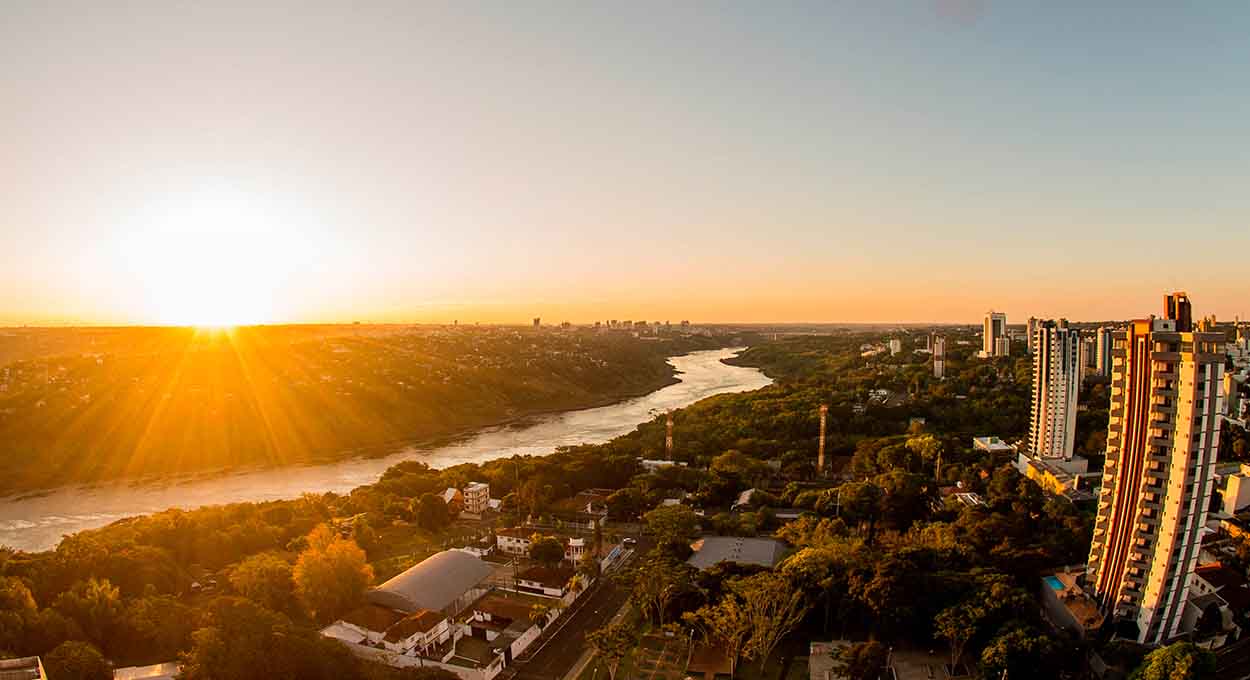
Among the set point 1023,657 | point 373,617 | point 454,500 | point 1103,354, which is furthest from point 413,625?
point 1103,354

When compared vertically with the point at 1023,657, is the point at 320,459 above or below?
below

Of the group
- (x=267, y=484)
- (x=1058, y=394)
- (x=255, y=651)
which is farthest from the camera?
(x=267, y=484)

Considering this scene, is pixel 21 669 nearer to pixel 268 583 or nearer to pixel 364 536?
pixel 268 583

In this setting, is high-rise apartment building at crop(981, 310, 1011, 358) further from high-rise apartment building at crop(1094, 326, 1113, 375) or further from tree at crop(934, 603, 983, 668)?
tree at crop(934, 603, 983, 668)

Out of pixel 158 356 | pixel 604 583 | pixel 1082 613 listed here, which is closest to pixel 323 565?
pixel 604 583

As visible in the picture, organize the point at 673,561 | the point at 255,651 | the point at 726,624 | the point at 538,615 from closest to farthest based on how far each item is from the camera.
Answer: the point at 255,651
the point at 726,624
the point at 538,615
the point at 673,561

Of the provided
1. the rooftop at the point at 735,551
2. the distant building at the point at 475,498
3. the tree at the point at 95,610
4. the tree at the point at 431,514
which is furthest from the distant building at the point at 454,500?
the tree at the point at 95,610

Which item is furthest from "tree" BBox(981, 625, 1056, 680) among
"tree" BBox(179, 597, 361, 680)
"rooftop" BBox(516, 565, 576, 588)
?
"tree" BBox(179, 597, 361, 680)

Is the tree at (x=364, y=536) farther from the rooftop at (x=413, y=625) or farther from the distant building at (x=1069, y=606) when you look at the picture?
the distant building at (x=1069, y=606)

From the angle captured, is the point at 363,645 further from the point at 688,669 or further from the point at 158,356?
the point at 158,356
